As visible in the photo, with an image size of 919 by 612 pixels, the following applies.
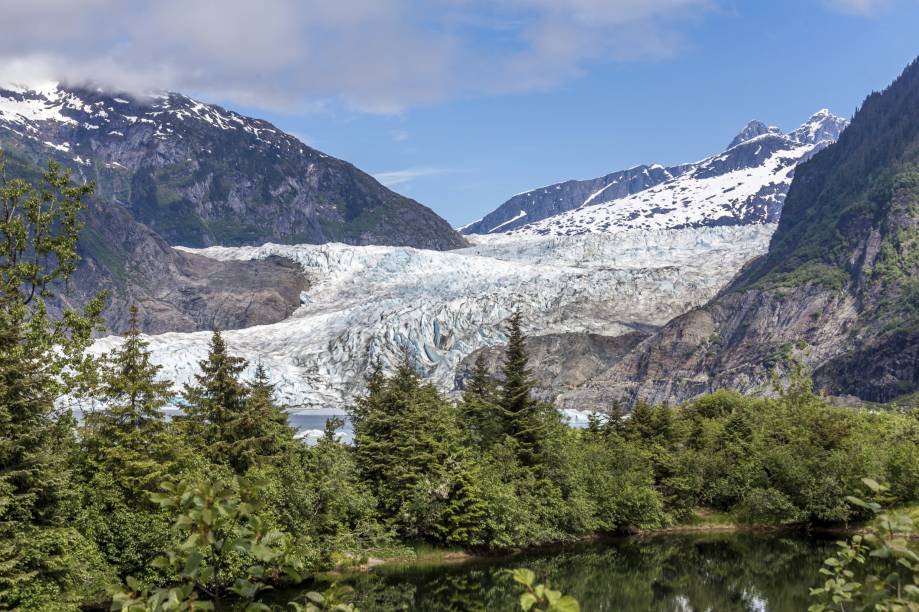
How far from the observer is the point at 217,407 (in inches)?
1955

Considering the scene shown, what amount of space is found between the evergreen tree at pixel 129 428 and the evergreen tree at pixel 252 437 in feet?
24.0

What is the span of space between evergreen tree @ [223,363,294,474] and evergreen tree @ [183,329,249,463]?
0.64 feet

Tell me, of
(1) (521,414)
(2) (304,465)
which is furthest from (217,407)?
(1) (521,414)

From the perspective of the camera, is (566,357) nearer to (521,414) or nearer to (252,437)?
(521,414)

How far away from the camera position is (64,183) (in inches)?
1117

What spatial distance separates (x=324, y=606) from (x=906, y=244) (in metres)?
193

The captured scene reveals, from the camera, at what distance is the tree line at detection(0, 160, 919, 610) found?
92.1 ft

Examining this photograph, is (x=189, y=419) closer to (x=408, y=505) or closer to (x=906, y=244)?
(x=408, y=505)

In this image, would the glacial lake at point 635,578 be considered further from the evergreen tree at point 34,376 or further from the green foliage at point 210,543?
the green foliage at point 210,543

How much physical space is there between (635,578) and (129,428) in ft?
98.5

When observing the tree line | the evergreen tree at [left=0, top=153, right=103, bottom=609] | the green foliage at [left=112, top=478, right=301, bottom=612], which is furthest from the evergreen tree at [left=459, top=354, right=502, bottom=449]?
the green foliage at [left=112, top=478, right=301, bottom=612]

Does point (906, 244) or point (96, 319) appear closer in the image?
point (96, 319)

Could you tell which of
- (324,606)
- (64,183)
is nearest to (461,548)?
(64,183)

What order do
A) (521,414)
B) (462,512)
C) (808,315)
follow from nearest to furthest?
(462,512), (521,414), (808,315)
